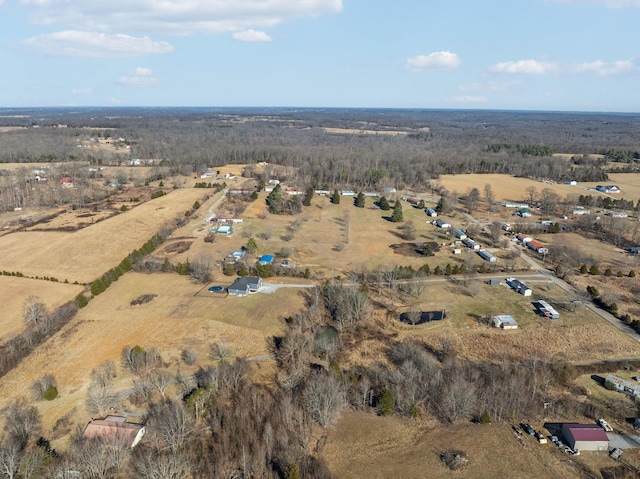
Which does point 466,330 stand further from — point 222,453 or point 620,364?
point 222,453

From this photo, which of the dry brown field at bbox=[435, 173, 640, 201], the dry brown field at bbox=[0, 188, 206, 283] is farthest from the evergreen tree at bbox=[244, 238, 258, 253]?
the dry brown field at bbox=[435, 173, 640, 201]

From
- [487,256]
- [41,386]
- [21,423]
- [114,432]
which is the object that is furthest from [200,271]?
[487,256]

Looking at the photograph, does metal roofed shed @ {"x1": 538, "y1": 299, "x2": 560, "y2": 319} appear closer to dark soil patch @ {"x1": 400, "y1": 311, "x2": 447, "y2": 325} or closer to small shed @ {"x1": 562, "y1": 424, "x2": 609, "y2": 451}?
dark soil patch @ {"x1": 400, "y1": 311, "x2": 447, "y2": 325}

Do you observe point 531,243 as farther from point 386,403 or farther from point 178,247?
point 178,247

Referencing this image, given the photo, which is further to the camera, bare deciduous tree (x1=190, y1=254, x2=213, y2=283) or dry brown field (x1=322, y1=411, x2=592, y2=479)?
bare deciduous tree (x1=190, y1=254, x2=213, y2=283)

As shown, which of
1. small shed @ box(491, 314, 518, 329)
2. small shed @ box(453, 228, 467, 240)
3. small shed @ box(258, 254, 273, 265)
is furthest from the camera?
small shed @ box(453, 228, 467, 240)
